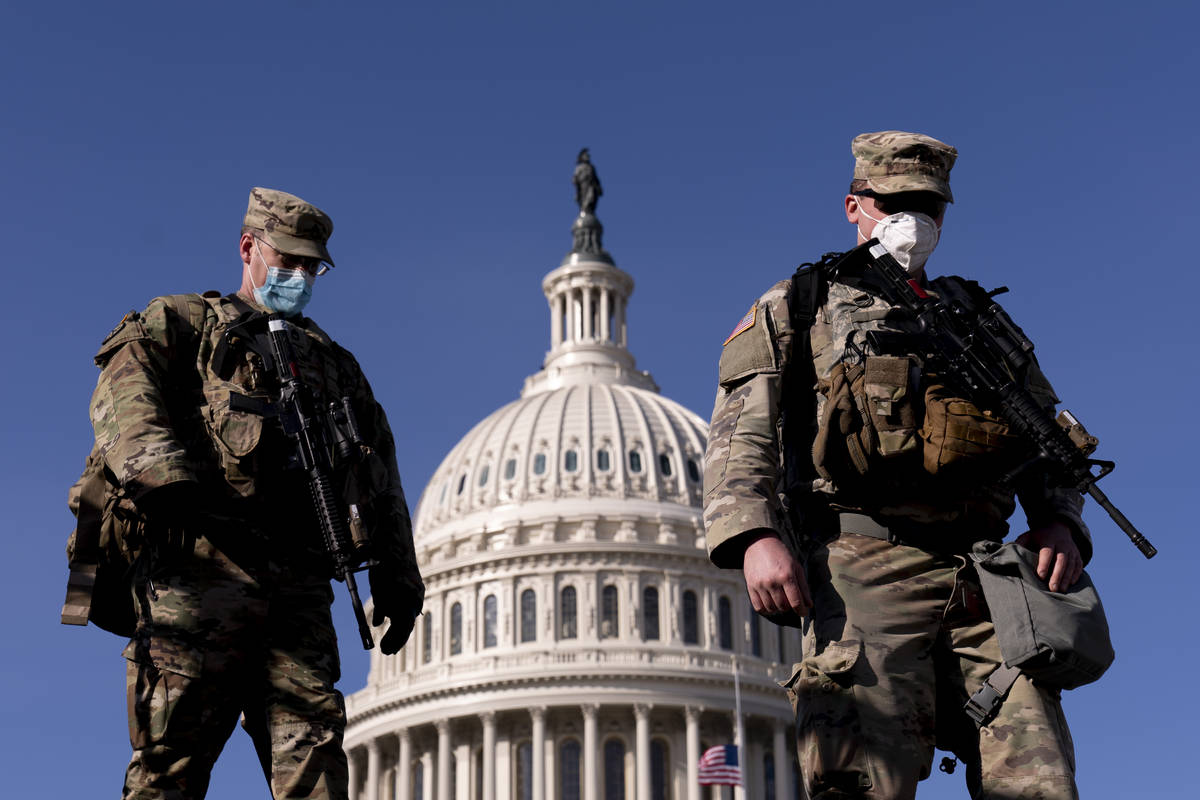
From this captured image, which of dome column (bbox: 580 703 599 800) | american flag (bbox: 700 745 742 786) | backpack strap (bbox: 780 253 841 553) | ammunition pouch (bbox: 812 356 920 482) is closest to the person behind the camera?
ammunition pouch (bbox: 812 356 920 482)

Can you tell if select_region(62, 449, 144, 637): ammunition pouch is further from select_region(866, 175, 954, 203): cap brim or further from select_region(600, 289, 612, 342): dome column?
select_region(600, 289, 612, 342): dome column

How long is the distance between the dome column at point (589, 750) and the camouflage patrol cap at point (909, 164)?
77.3 metres

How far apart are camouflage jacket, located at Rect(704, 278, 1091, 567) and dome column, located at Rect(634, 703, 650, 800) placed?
254ft

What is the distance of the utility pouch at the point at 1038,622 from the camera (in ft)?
21.5

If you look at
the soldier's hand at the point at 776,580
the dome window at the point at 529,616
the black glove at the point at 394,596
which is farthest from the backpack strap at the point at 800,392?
the dome window at the point at 529,616

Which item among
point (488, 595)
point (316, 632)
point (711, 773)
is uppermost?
point (488, 595)

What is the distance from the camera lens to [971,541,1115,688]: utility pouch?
6566mm

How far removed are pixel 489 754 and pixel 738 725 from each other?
11.5 meters

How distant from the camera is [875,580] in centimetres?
686

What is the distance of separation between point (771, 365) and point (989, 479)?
927 mm

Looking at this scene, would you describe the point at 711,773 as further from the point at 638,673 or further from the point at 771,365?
the point at 771,365

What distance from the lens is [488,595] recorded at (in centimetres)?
9119

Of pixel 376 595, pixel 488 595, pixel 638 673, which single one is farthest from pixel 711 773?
pixel 376 595

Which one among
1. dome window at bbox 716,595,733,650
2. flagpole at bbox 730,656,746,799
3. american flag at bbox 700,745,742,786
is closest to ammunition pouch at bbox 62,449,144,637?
american flag at bbox 700,745,742,786
